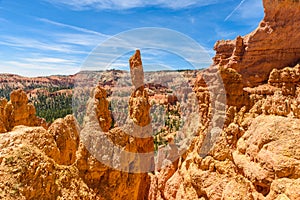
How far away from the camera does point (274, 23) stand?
37.3 feet

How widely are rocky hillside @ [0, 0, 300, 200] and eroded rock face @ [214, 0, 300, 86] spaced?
0.14 feet

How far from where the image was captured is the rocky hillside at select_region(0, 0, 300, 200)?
17.2ft

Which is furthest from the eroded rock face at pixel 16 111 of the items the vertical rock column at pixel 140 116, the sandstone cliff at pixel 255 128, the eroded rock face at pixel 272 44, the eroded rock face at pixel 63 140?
the eroded rock face at pixel 272 44

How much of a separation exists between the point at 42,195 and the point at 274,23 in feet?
38.4

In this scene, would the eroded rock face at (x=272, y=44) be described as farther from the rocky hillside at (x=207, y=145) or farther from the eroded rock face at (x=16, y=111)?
the eroded rock face at (x=16, y=111)

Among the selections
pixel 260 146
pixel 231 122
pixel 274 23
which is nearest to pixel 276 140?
pixel 260 146

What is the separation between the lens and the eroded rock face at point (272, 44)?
10.6 meters

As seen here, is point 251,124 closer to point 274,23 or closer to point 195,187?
point 195,187

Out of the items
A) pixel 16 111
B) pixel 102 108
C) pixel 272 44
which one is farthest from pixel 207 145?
pixel 16 111

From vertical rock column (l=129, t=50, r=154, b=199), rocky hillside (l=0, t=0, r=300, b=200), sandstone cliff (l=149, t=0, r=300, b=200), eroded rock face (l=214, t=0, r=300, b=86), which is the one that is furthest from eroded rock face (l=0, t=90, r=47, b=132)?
eroded rock face (l=214, t=0, r=300, b=86)

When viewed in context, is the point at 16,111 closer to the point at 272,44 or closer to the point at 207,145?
the point at 207,145

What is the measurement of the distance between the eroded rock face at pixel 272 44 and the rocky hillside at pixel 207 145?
41 millimetres

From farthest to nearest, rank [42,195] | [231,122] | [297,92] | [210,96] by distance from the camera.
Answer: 1. [210,96]
2. [231,122]
3. [297,92]
4. [42,195]

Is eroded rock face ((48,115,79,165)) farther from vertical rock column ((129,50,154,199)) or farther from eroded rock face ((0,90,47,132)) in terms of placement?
eroded rock face ((0,90,47,132))
